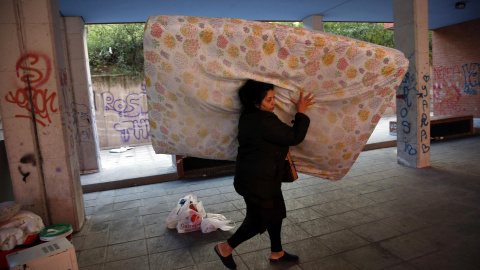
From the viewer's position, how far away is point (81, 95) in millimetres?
7461

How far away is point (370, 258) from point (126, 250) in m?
2.63

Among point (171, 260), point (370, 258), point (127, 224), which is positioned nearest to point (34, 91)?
point (127, 224)

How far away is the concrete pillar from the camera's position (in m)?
3.75

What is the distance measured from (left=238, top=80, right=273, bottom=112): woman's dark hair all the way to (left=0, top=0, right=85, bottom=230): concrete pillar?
2569 mm

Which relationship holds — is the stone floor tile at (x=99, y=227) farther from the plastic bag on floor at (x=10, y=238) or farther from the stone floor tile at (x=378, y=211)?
the stone floor tile at (x=378, y=211)

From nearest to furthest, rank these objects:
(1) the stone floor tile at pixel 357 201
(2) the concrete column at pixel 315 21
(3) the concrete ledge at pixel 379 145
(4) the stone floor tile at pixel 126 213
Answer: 1. (1) the stone floor tile at pixel 357 201
2. (4) the stone floor tile at pixel 126 213
3. (3) the concrete ledge at pixel 379 145
4. (2) the concrete column at pixel 315 21

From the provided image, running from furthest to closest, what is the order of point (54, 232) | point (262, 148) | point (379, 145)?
point (379, 145) → point (54, 232) → point (262, 148)

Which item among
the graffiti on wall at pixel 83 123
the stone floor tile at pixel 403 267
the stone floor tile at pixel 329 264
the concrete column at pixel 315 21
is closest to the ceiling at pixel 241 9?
the concrete column at pixel 315 21

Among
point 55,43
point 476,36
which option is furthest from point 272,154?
point 476,36

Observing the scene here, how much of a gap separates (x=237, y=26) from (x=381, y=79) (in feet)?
4.31

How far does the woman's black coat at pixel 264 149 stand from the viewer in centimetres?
263

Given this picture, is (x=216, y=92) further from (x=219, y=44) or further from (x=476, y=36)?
(x=476, y=36)

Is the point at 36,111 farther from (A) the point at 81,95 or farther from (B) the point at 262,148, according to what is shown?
(A) the point at 81,95

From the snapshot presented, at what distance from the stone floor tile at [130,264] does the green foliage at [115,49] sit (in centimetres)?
1095
